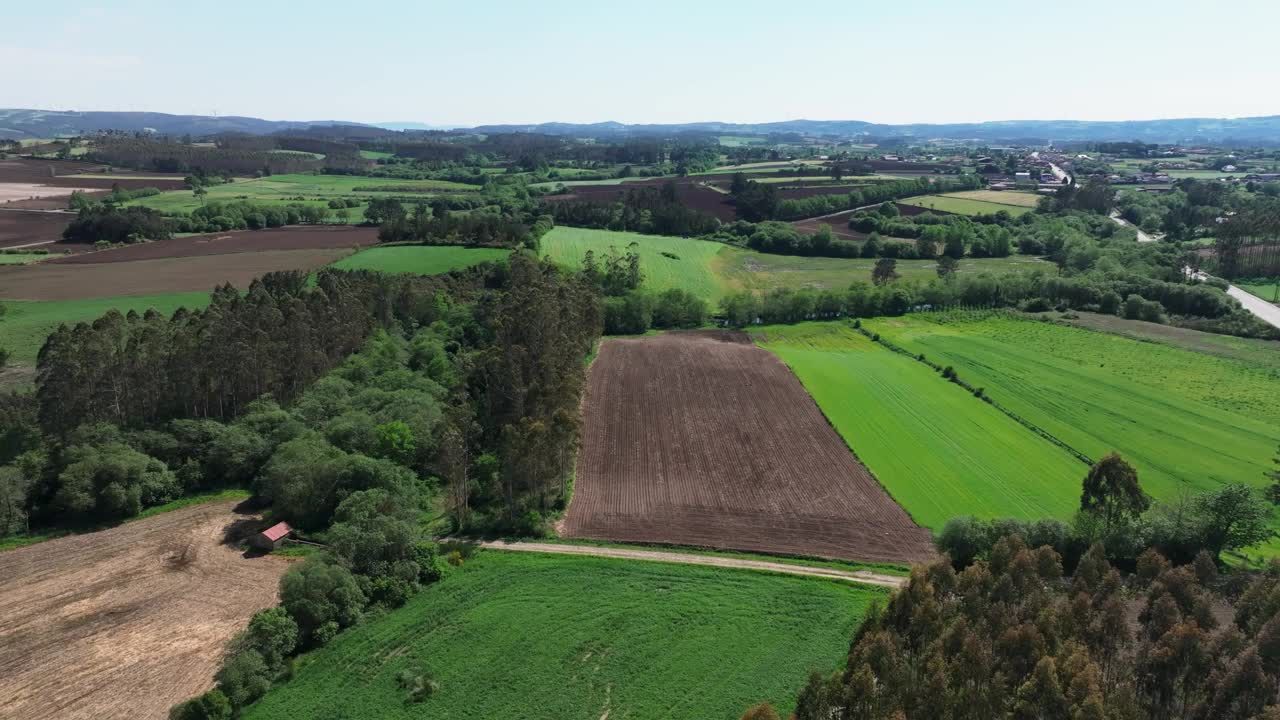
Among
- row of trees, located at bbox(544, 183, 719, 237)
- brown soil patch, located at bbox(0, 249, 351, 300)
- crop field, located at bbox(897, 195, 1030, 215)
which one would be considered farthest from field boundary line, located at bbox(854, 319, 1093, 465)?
crop field, located at bbox(897, 195, 1030, 215)

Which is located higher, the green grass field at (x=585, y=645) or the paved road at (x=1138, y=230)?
the paved road at (x=1138, y=230)

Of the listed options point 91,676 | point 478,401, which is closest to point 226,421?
point 478,401

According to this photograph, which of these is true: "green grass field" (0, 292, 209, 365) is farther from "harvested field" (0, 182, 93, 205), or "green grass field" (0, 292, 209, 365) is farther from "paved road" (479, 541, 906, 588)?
"harvested field" (0, 182, 93, 205)

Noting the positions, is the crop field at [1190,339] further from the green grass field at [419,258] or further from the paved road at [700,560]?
the green grass field at [419,258]

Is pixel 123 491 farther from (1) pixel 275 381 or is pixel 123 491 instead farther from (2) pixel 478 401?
(2) pixel 478 401

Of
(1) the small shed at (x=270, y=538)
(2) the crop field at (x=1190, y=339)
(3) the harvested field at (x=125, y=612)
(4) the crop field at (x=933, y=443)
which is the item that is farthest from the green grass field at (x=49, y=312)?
(2) the crop field at (x=1190, y=339)

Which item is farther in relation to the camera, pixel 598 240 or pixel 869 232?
pixel 869 232

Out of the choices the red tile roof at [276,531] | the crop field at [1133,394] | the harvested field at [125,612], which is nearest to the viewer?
the harvested field at [125,612]
